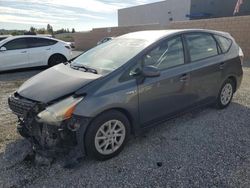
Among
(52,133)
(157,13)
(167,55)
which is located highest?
(157,13)

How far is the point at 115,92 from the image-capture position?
3170 millimetres

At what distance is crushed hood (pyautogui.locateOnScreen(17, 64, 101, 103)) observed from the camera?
3110 millimetres

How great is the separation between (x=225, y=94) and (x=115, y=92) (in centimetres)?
282

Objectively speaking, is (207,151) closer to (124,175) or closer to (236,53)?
(124,175)

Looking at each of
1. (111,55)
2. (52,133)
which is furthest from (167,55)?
(52,133)

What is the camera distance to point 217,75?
4617mm

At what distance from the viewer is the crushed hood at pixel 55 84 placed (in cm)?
311

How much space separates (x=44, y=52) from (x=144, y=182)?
8.58 meters

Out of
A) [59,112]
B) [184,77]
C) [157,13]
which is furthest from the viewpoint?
[157,13]

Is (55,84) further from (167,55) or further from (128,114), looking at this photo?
(167,55)

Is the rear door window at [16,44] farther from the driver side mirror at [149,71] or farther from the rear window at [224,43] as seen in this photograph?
the driver side mirror at [149,71]

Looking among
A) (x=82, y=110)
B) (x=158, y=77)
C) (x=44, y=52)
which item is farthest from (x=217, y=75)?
(x=44, y=52)

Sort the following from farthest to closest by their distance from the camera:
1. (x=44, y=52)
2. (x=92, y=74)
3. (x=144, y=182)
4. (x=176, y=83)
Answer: (x=44, y=52) < (x=176, y=83) < (x=92, y=74) < (x=144, y=182)

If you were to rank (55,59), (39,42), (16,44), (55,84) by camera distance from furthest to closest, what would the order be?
(55,59) < (39,42) < (16,44) < (55,84)
